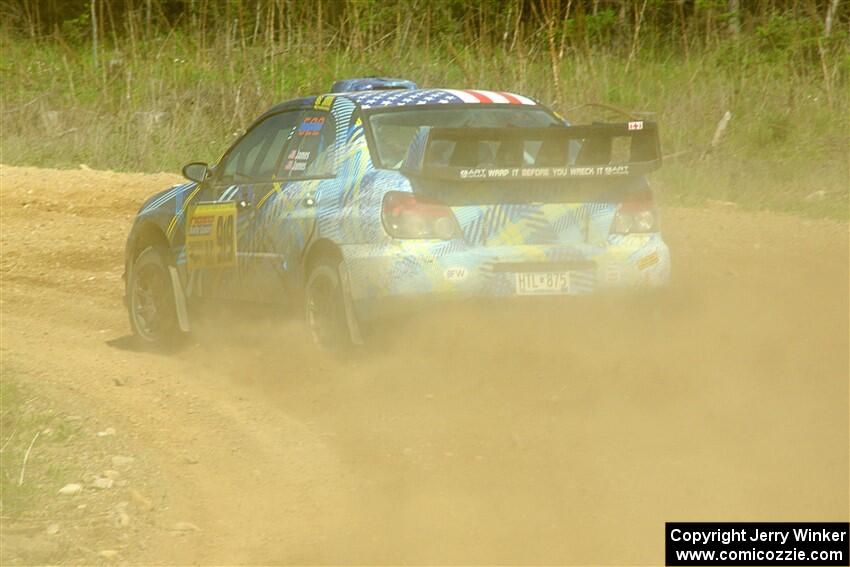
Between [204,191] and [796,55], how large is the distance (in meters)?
10.5

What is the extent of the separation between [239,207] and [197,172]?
0.55m

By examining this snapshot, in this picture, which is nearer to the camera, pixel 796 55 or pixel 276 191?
pixel 276 191

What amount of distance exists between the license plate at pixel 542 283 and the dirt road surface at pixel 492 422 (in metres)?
0.11

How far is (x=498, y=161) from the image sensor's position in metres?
7.16

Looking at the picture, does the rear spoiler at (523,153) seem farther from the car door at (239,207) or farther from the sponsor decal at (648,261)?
the car door at (239,207)

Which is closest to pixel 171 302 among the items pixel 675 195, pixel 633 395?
pixel 633 395

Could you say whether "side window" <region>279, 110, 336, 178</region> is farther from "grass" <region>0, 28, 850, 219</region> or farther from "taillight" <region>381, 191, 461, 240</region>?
"grass" <region>0, 28, 850, 219</region>

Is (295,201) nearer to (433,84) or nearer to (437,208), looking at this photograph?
(437,208)

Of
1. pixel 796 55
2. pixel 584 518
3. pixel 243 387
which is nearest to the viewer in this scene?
pixel 584 518

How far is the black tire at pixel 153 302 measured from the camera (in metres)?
9.10

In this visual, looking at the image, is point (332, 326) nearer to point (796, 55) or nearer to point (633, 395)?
point (633, 395)

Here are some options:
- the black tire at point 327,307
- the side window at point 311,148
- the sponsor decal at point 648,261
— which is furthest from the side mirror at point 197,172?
the sponsor decal at point 648,261

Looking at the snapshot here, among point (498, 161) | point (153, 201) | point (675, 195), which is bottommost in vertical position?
point (675, 195)

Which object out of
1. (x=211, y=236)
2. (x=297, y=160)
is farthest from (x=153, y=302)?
(x=297, y=160)
